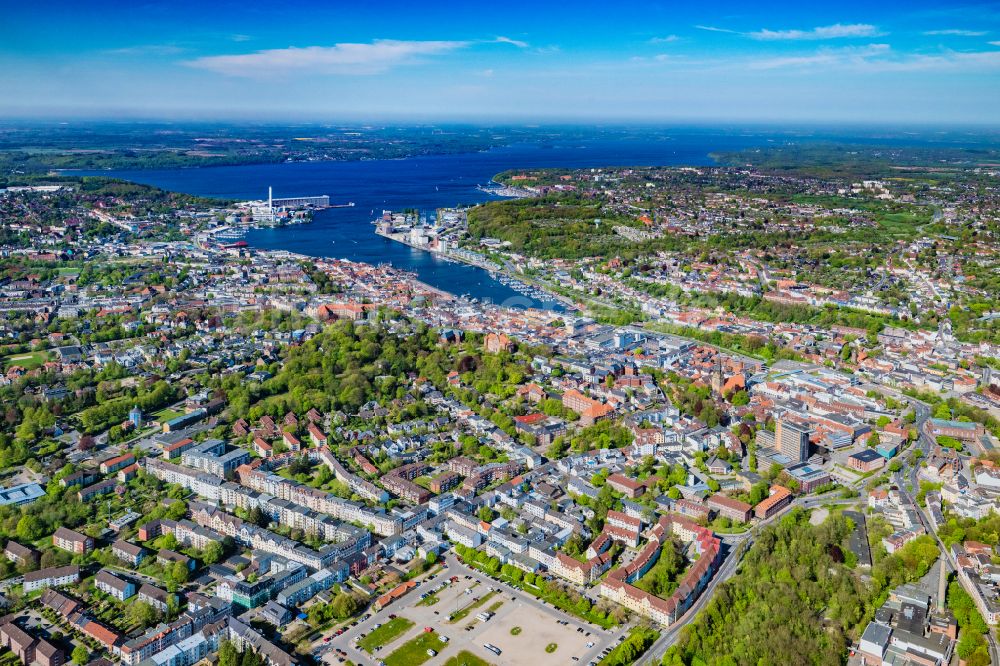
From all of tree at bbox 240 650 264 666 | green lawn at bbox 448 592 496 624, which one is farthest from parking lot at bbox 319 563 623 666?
tree at bbox 240 650 264 666

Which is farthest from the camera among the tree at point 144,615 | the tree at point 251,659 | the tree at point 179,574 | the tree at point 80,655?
the tree at point 179,574

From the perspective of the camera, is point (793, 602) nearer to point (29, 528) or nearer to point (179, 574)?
point (179, 574)

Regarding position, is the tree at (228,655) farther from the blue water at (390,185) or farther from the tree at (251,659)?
the blue water at (390,185)

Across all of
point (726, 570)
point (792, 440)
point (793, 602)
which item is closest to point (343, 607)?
point (726, 570)

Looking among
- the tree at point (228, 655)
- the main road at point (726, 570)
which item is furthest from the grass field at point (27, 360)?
the main road at point (726, 570)

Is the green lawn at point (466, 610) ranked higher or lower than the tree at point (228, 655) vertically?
lower

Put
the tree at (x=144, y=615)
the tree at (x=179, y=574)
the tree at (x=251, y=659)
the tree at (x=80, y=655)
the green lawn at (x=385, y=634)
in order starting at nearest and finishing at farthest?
the tree at (x=251, y=659) < the tree at (x=80, y=655) < the green lawn at (x=385, y=634) < the tree at (x=144, y=615) < the tree at (x=179, y=574)
